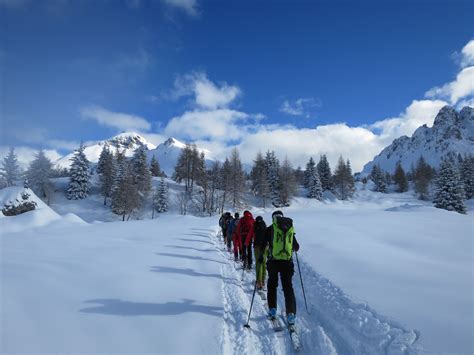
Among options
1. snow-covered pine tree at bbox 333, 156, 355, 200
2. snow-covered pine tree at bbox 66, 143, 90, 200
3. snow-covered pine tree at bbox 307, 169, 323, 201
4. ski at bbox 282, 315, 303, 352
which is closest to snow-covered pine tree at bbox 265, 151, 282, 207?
snow-covered pine tree at bbox 307, 169, 323, 201

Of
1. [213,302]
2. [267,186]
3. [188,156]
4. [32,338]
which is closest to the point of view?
[32,338]

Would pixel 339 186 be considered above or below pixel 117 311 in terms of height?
above

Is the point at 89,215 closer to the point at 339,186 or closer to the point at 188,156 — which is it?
the point at 188,156

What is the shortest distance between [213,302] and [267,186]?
172 feet

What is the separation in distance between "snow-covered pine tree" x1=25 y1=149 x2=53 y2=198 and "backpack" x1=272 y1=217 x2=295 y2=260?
62.3m

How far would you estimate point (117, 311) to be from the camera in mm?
5438

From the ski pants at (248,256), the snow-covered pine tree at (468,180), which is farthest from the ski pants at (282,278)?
the snow-covered pine tree at (468,180)

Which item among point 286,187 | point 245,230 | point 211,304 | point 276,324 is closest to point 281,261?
point 276,324

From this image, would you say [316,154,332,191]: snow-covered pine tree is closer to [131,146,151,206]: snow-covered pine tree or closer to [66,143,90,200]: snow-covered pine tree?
[131,146,151,206]: snow-covered pine tree

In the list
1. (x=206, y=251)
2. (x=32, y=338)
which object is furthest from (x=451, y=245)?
(x=32, y=338)

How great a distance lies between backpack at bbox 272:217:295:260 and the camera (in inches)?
230

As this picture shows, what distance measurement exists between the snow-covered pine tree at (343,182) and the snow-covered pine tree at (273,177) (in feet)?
57.5

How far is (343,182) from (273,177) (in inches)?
862

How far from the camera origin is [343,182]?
238 feet
